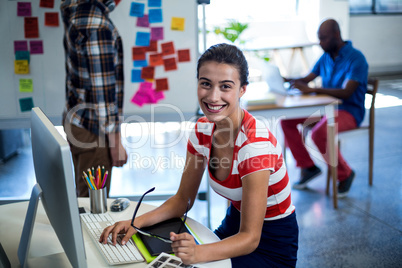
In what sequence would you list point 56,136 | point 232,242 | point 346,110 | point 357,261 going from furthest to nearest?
point 346,110 → point 357,261 → point 232,242 → point 56,136

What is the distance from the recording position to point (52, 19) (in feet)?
8.71

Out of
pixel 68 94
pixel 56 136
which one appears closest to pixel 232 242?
pixel 56 136

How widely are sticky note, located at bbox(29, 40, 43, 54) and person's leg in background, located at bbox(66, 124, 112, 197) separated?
839mm

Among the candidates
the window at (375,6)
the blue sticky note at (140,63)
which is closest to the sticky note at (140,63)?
the blue sticky note at (140,63)

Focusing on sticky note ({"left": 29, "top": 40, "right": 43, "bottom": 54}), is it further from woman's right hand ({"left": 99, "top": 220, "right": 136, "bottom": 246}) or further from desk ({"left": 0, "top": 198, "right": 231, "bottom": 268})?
woman's right hand ({"left": 99, "top": 220, "right": 136, "bottom": 246})

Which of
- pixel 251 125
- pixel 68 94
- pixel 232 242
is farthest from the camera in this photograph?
pixel 68 94

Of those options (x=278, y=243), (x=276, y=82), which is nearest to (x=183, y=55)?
(x=276, y=82)

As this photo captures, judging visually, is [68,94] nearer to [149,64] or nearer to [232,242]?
[149,64]

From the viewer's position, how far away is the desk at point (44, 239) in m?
1.23

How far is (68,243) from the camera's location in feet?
3.27

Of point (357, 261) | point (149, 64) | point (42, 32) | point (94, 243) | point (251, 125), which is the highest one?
point (42, 32)

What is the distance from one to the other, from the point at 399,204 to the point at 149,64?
2.06 m

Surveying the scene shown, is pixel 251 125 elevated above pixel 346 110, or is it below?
above

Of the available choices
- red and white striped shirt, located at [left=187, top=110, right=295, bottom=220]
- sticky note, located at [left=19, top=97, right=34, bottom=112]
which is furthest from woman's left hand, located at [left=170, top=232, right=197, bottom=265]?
sticky note, located at [left=19, top=97, right=34, bottom=112]
